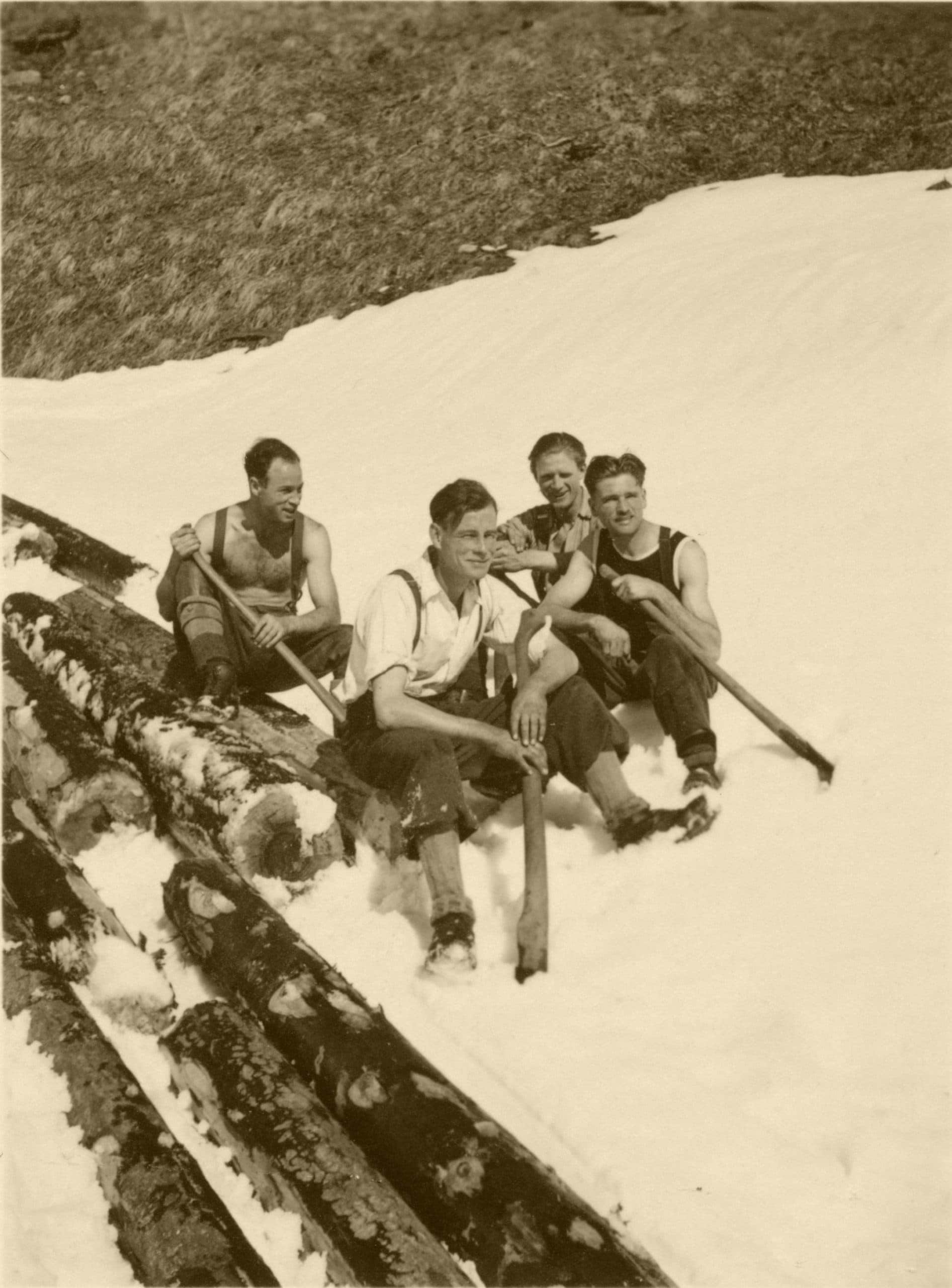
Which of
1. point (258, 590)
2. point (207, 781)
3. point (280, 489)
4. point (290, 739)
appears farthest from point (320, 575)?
point (207, 781)

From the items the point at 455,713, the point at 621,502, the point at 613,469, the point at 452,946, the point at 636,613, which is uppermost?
the point at 613,469

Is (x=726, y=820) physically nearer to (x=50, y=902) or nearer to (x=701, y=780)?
(x=701, y=780)

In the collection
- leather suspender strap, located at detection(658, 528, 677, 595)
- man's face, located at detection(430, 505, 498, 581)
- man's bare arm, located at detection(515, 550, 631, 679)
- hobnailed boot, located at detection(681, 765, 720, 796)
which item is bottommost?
hobnailed boot, located at detection(681, 765, 720, 796)

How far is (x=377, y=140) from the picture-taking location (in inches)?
659

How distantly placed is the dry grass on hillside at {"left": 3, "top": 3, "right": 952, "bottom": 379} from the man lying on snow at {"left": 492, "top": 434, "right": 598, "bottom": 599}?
8247 millimetres

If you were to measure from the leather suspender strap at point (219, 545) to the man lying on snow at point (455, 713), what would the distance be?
4.63 feet

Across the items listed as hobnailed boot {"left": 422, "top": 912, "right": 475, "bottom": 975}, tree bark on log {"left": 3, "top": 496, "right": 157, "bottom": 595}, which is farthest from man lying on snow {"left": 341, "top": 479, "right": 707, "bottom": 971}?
tree bark on log {"left": 3, "top": 496, "right": 157, "bottom": 595}

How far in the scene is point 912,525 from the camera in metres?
6.50

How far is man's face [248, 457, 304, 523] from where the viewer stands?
5.34 m

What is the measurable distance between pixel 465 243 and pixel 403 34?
788 cm

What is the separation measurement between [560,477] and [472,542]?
1.38 m

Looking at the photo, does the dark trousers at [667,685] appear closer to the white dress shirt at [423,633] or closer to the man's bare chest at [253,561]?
the white dress shirt at [423,633]

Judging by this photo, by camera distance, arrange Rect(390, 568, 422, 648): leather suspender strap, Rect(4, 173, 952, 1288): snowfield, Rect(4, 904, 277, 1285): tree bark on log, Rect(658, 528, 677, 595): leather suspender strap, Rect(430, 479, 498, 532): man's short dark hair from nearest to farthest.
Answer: Rect(4, 904, 277, 1285): tree bark on log → Rect(4, 173, 952, 1288): snowfield → Rect(430, 479, 498, 532): man's short dark hair → Rect(390, 568, 422, 648): leather suspender strap → Rect(658, 528, 677, 595): leather suspender strap

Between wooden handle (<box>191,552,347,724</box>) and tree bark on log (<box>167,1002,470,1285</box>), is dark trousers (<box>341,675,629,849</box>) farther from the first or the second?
tree bark on log (<box>167,1002,470,1285</box>)
